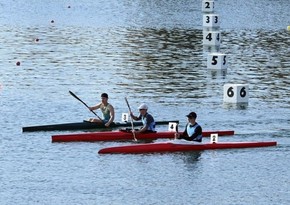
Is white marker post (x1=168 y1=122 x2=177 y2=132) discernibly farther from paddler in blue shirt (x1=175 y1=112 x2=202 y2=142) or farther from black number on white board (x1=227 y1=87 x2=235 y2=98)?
black number on white board (x1=227 y1=87 x2=235 y2=98)

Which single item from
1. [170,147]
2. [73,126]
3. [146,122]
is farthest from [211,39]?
[170,147]

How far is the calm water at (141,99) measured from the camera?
3962 cm

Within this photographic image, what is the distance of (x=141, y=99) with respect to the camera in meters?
59.4

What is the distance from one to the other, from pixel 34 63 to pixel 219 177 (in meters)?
36.1

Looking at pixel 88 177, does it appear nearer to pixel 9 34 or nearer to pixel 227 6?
pixel 9 34

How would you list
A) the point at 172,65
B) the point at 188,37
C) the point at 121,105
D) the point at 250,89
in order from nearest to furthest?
the point at 121,105
the point at 250,89
the point at 172,65
the point at 188,37

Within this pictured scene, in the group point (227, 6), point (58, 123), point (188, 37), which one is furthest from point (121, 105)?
point (227, 6)

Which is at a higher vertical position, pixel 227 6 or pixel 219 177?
pixel 227 6

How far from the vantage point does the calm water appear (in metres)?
39.6

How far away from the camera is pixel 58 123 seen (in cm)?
5188

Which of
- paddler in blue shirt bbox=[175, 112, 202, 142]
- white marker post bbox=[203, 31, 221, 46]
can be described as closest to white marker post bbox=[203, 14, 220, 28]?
white marker post bbox=[203, 31, 221, 46]

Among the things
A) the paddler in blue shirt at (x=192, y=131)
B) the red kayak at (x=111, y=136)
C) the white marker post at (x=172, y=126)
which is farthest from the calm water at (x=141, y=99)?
the white marker post at (x=172, y=126)

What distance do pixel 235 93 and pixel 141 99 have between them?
16.3 feet

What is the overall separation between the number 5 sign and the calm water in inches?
21.6
